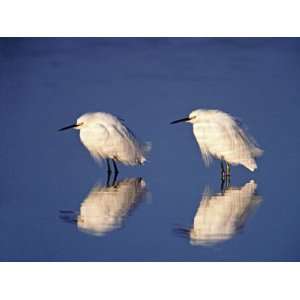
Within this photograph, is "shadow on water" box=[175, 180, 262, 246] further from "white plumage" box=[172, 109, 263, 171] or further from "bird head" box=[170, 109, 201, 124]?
"bird head" box=[170, 109, 201, 124]

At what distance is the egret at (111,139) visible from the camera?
716 cm

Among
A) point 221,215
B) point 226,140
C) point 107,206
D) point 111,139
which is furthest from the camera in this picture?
point 111,139

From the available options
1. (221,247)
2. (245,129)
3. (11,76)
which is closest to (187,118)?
(245,129)

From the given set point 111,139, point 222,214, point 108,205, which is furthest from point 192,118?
point 222,214

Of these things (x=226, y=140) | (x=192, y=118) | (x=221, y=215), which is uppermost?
(x=192, y=118)

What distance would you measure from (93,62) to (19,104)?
2.47 feet

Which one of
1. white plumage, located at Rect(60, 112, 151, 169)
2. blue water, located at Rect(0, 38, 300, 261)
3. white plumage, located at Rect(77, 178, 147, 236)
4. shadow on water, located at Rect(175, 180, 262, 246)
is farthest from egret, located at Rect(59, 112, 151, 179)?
shadow on water, located at Rect(175, 180, 262, 246)

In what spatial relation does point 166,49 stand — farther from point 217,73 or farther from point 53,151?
point 53,151

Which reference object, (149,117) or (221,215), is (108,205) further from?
(149,117)

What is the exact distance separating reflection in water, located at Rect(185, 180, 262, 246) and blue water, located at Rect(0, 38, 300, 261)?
0.03 metres

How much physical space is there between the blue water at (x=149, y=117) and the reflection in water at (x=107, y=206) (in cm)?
3

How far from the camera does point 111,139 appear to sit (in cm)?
716

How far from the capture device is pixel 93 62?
772 centimetres

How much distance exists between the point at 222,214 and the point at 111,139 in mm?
1662
